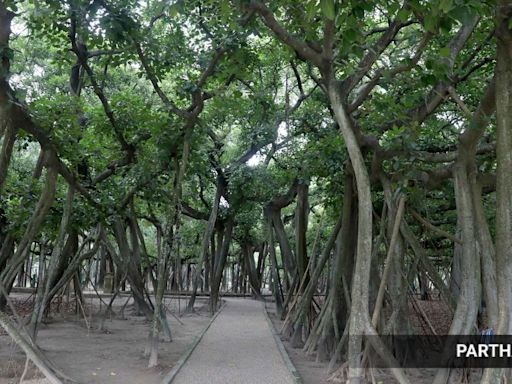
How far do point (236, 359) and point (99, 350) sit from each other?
250cm

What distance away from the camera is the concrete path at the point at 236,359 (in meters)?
6.25

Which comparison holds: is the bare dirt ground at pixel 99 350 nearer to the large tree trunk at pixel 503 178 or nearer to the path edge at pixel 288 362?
the path edge at pixel 288 362

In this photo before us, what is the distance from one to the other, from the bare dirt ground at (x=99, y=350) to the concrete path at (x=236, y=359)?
1.23ft

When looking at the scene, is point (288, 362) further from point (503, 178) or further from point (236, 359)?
point (503, 178)

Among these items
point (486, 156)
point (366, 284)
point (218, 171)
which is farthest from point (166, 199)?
point (366, 284)

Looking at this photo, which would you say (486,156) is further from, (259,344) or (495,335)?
(259,344)

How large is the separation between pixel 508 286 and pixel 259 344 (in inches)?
224

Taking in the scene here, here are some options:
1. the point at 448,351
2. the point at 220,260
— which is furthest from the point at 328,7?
the point at 220,260

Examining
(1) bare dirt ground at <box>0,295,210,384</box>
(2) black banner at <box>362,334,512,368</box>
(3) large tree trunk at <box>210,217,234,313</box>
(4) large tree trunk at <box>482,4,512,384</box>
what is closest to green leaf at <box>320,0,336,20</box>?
(4) large tree trunk at <box>482,4,512,384</box>

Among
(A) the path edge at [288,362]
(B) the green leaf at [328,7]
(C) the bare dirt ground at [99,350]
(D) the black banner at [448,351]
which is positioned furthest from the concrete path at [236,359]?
(B) the green leaf at [328,7]

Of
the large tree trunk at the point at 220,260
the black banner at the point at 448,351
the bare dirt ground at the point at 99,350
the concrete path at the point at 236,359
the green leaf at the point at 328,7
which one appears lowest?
the bare dirt ground at the point at 99,350

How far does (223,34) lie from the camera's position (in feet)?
23.5

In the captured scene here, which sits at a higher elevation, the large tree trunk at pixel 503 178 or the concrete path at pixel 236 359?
the large tree trunk at pixel 503 178

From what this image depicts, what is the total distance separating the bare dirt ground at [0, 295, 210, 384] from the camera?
20.9ft
